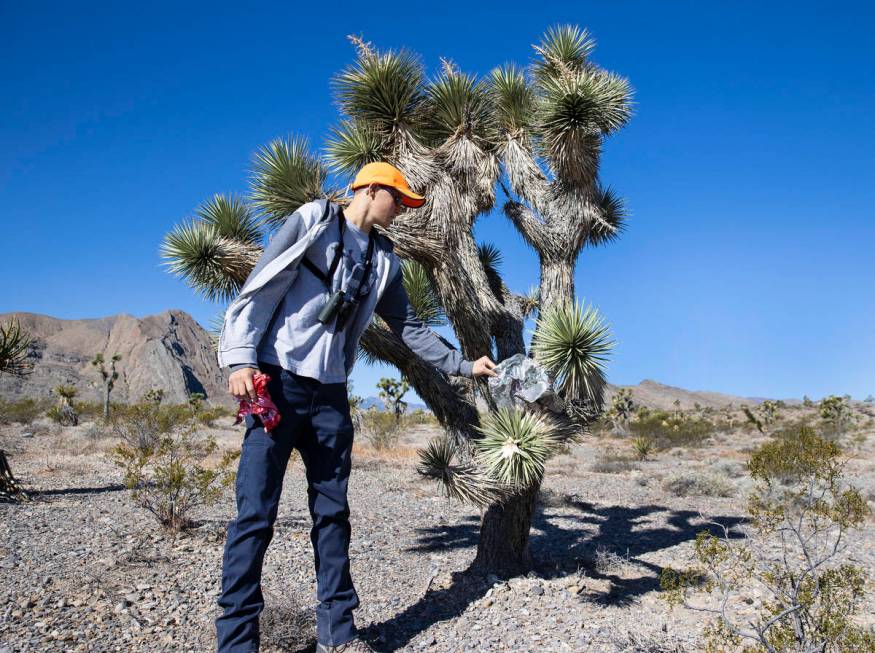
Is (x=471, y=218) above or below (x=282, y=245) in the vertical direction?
above

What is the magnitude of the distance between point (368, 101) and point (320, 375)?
3.40 m

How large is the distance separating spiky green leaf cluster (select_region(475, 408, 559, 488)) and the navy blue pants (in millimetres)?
1265

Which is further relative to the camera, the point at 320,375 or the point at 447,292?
the point at 447,292

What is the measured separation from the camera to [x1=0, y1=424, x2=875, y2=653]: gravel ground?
3314 millimetres

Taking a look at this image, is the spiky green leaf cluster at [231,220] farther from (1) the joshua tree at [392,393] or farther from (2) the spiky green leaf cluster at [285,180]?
(1) the joshua tree at [392,393]

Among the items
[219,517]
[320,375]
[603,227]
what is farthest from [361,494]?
→ [320,375]

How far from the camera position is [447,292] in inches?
184

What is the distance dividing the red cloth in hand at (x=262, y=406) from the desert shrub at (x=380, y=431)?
13148mm

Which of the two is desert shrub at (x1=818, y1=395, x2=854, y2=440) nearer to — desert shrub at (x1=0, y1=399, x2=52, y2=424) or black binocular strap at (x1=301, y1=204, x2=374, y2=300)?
black binocular strap at (x1=301, y1=204, x2=374, y2=300)

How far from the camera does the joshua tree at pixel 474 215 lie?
13.9ft

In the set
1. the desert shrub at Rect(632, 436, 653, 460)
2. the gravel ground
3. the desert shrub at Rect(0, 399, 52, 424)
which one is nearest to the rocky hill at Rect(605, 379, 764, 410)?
the desert shrub at Rect(632, 436, 653, 460)

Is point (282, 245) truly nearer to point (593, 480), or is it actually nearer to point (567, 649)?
point (567, 649)

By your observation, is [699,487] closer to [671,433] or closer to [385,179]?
[385,179]

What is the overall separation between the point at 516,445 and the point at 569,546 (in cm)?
308
